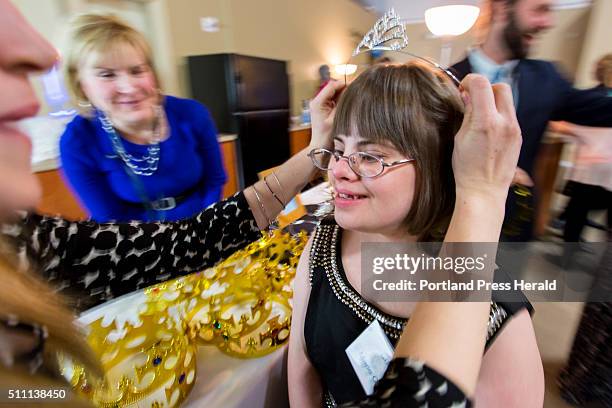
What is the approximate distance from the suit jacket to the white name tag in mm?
1021

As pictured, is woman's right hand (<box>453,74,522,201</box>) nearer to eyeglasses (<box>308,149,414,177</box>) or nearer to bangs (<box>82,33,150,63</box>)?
eyeglasses (<box>308,149,414,177</box>)

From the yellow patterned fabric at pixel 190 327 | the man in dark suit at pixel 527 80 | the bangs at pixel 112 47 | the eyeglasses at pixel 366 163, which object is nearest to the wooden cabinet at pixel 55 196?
the bangs at pixel 112 47

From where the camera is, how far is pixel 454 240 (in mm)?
469

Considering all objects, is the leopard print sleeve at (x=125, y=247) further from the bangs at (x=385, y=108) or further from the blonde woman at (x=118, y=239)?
the bangs at (x=385, y=108)

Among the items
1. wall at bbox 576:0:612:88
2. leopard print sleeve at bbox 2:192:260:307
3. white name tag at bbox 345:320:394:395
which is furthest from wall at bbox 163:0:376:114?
wall at bbox 576:0:612:88

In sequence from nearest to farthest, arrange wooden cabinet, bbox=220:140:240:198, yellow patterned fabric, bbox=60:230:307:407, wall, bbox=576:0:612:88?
1. yellow patterned fabric, bbox=60:230:307:407
2. wooden cabinet, bbox=220:140:240:198
3. wall, bbox=576:0:612:88

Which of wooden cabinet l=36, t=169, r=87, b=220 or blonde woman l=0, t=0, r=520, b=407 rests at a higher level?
blonde woman l=0, t=0, r=520, b=407

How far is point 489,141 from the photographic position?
1.55 ft

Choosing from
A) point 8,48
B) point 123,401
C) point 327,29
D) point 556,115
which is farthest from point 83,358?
point 327,29

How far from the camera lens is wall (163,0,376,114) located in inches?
126

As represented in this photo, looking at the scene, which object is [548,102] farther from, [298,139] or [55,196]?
[298,139]

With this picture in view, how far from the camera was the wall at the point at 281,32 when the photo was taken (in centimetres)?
320

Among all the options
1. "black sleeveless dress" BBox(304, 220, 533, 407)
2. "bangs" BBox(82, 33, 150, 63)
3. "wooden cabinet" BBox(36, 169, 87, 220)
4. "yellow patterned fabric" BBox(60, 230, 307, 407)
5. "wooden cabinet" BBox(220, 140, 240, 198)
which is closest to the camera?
"yellow patterned fabric" BBox(60, 230, 307, 407)

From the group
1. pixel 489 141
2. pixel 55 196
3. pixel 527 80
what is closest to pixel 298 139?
pixel 55 196
